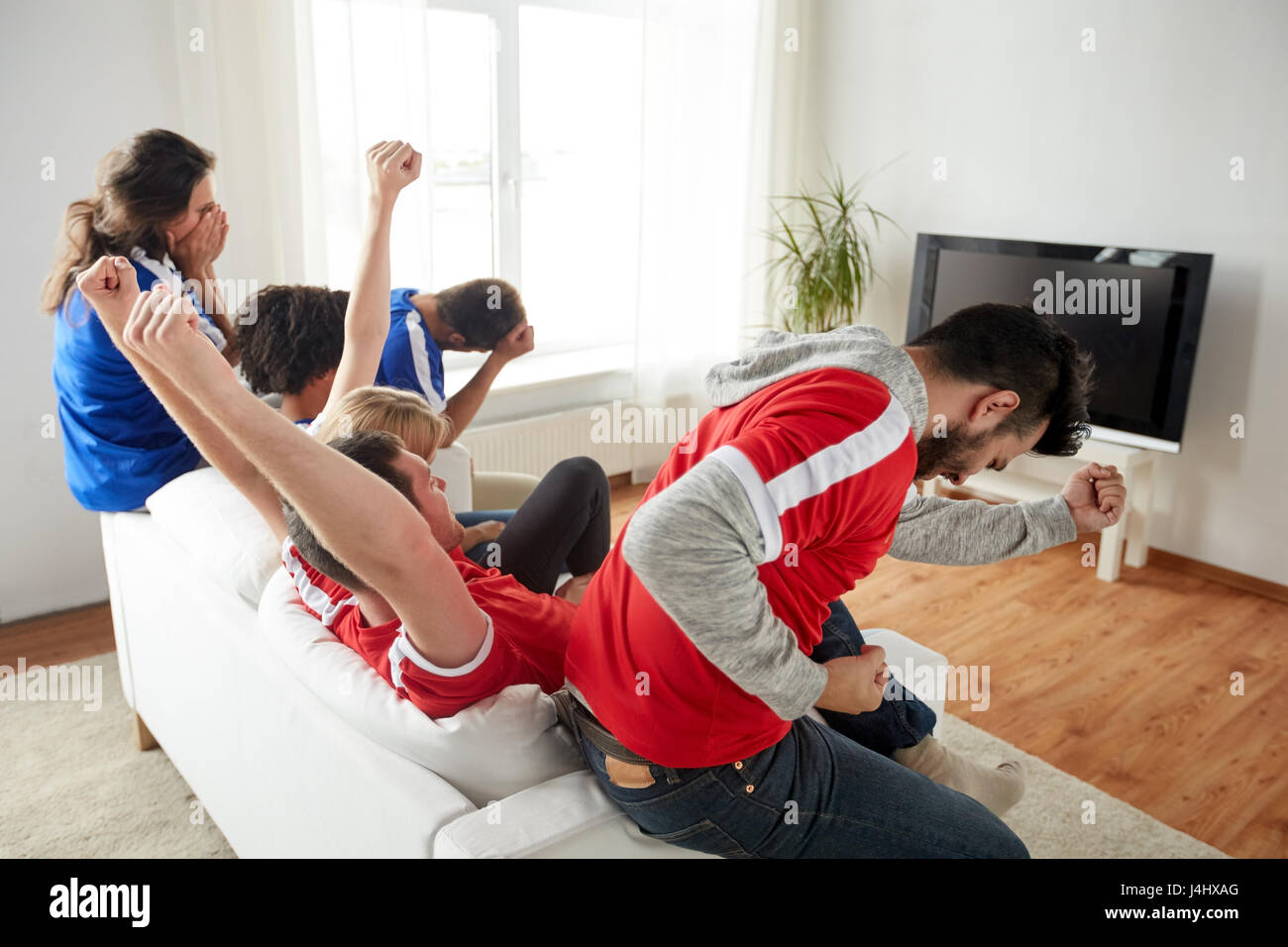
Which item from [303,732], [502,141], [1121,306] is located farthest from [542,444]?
[303,732]

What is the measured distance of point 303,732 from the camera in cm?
142

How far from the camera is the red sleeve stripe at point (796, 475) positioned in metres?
0.95

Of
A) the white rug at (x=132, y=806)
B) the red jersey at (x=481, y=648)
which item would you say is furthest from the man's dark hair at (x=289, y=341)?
the white rug at (x=132, y=806)

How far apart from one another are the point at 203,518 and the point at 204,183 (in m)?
0.87

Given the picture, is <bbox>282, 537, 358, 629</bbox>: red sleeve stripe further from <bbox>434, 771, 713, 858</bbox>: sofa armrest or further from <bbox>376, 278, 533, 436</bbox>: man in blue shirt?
<bbox>376, 278, 533, 436</bbox>: man in blue shirt

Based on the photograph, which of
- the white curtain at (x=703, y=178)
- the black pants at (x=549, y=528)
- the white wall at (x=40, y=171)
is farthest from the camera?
the white curtain at (x=703, y=178)

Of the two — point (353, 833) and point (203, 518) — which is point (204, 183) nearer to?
point (203, 518)

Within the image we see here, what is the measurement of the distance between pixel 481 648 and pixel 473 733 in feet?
0.33

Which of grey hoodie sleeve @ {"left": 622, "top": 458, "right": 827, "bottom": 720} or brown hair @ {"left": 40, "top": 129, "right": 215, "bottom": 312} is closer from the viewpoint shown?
grey hoodie sleeve @ {"left": 622, "top": 458, "right": 827, "bottom": 720}

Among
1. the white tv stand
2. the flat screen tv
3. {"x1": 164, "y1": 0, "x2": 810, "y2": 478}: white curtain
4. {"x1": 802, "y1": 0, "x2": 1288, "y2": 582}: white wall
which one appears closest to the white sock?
the white tv stand

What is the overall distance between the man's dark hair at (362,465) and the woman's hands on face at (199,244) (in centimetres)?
122

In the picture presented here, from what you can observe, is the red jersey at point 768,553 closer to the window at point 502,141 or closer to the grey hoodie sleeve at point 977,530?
the grey hoodie sleeve at point 977,530

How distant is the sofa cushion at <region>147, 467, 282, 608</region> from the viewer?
1718 millimetres

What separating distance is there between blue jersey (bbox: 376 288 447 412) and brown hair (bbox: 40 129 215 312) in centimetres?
52
